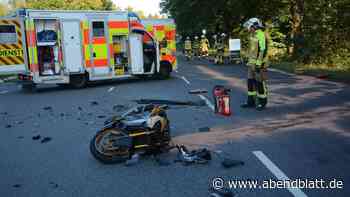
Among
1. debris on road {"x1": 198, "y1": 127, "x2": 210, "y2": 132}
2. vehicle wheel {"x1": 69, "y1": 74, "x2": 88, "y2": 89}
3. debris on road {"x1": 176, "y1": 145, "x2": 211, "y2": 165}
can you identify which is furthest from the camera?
vehicle wheel {"x1": 69, "y1": 74, "x2": 88, "y2": 89}

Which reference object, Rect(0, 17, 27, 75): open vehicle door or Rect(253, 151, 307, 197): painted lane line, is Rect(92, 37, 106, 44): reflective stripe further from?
Rect(253, 151, 307, 197): painted lane line

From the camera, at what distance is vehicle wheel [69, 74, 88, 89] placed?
17000mm

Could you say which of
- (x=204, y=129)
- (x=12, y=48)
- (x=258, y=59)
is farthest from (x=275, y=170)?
(x=12, y=48)

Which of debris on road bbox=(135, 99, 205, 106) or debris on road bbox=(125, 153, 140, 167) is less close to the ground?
debris on road bbox=(135, 99, 205, 106)

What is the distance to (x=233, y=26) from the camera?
39906 mm

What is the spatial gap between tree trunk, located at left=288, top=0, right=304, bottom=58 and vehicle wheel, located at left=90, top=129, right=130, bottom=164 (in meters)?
19.1

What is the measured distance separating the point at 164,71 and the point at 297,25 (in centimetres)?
1156

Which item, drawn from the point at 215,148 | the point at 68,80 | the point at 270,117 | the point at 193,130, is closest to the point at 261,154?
the point at 215,148

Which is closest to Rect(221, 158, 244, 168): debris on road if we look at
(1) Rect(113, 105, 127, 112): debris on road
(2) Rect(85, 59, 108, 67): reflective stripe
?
(1) Rect(113, 105, 127, 112): debris on road

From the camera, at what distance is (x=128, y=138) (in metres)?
6.00

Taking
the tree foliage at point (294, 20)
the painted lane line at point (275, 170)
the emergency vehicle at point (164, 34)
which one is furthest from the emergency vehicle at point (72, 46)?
the painted lane line at point (275, 170)

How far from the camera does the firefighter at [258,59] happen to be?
9625 millimetres

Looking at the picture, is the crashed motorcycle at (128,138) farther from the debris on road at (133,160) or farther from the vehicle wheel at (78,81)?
the vehicle wheel at (78,81)

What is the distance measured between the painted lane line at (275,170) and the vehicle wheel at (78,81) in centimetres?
1214
